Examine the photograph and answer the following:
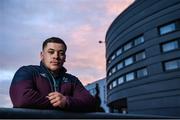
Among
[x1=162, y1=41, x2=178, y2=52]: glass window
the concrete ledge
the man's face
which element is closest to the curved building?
[x1=162, y1=41, x2=178, y2=52]: glass window

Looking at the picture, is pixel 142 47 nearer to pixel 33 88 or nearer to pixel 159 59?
pixel 159 59

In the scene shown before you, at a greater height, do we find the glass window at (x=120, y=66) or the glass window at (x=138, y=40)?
the glass window at (x=138, y=40)

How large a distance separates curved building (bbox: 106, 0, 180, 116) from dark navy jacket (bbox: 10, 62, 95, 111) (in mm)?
29722

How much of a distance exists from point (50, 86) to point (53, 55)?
0.78 ft

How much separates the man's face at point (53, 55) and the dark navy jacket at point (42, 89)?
51mm

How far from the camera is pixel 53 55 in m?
2.14

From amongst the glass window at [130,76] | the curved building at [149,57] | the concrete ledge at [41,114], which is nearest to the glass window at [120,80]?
the curved building at [149,57]

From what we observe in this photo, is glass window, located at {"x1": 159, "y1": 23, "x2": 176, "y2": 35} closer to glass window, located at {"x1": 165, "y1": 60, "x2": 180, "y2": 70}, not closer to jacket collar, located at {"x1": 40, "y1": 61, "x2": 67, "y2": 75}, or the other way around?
glass window, located at {"x1": 165, "y1": 60, "x2": 180, "y2": 70}

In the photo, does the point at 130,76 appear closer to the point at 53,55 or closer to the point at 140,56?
the point at 140,56

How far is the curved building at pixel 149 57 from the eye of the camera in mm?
31547

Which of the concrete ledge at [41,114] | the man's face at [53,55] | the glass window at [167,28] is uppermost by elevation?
the glass window at [167,28]

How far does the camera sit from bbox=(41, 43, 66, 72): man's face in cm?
214

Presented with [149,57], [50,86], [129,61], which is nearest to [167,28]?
[149,57]

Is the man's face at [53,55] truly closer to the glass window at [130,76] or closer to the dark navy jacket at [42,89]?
the dark navy jacket at [42,89]
